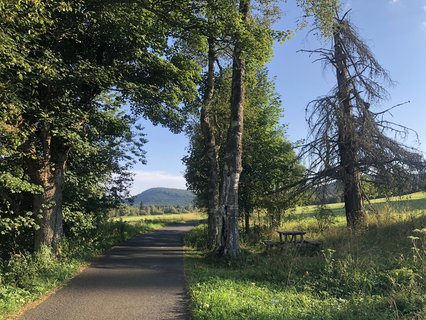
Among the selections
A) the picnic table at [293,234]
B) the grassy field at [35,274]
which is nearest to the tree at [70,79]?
the grassy field at [35,274]

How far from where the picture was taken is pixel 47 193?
13.3 meters

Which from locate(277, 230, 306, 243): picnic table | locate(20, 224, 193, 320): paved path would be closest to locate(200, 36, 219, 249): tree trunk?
locate(277, 230, 306, 243): picnic table

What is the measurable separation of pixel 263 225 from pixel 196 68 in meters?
10.0

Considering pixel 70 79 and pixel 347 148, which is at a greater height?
pixel 70 79

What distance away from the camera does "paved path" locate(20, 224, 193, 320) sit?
7.32 metres

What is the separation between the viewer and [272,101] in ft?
84.9

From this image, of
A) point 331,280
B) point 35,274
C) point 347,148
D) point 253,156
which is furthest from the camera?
point 253,156

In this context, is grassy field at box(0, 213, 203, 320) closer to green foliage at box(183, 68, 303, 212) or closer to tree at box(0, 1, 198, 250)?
tree at box(0, 1, 198, 250)

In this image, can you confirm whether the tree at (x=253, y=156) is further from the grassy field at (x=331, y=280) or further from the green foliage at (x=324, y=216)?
the grassy field at (x=331, y=280)

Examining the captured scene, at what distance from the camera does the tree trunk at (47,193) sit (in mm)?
13039

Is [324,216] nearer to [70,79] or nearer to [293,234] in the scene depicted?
[293,234]

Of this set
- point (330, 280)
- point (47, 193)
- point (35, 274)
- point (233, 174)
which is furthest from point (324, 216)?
point (35, 274)

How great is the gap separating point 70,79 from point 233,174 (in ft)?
19.8

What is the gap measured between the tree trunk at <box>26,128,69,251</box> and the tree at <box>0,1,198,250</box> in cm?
3
